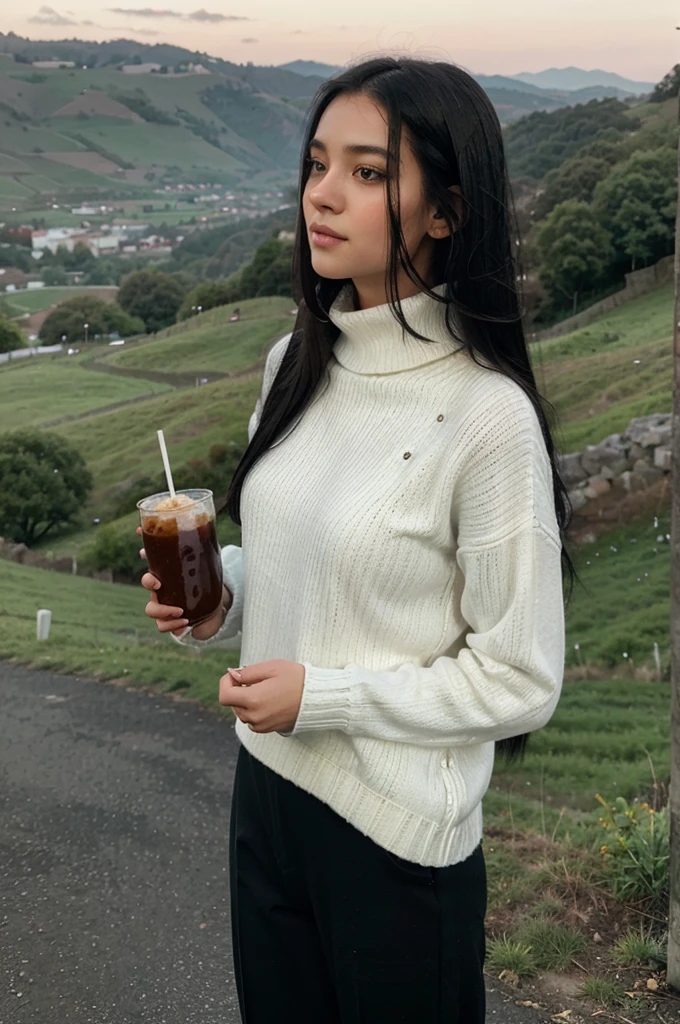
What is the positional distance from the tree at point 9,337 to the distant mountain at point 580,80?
7.86ft

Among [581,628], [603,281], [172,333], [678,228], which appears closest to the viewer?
[678,228]

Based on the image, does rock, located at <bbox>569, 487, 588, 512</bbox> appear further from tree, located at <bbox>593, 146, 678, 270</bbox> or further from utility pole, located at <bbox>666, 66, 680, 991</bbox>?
utility pole, located at <bbox>666, 66, 680, 991</bbox>

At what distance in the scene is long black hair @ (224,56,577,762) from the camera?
120 cm

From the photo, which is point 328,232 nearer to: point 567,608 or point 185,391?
point 567,608

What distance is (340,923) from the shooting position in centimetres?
130

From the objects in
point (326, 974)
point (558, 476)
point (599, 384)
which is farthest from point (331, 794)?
point (599, 384)

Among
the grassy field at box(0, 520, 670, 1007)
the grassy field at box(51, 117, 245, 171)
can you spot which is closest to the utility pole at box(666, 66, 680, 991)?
the grassy field at box(0, 520, 670, 1007)

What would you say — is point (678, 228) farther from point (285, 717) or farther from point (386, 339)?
point (285, 717)

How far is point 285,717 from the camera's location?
120 cm

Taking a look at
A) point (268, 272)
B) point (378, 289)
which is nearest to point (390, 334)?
point (378, 289)

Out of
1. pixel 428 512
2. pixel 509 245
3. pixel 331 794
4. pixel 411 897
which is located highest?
pixel 509 245

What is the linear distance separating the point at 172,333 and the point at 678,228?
3.09 meters

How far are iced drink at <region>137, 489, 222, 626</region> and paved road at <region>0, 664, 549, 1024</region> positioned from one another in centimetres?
133

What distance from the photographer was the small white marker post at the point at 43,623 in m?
4.34
